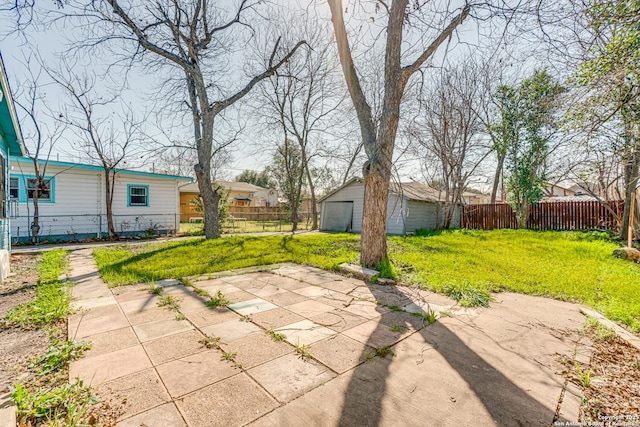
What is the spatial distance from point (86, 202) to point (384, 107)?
40.7 feet

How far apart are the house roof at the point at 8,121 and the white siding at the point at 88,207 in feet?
13.7

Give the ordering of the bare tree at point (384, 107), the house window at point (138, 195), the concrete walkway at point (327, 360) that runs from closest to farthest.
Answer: the concrete walkway at point (327, 360) → the bare tree at point (384, 107) → the house window at point (138, 195)

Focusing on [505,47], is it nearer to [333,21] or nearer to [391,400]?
[333,21]

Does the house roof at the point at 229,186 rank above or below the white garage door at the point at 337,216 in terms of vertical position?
above

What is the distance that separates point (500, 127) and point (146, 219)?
58.0ft

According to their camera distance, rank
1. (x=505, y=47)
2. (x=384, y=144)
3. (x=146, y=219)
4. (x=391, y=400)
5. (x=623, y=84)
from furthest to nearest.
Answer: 1. (x=146, y=219)
2. (x=384, y=144)
3. (x=505, y=47)
4. (x=623, y=84)
5. (x=391, y=400)

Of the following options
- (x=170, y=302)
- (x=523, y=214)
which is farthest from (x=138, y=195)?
(x=523, y=214)

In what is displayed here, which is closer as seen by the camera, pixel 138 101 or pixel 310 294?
pixel 310 294

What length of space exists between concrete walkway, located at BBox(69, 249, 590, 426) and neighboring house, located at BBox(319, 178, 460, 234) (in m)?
10.6

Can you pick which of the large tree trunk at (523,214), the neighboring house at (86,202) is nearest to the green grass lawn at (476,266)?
the large tree trunk at (523,214)

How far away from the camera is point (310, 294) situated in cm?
384

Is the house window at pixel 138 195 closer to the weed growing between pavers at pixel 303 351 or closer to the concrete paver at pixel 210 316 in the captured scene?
the concrete paver at pixel 210 316

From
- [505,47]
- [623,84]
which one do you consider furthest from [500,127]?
[623,84]

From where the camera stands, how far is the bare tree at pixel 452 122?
12.3m
